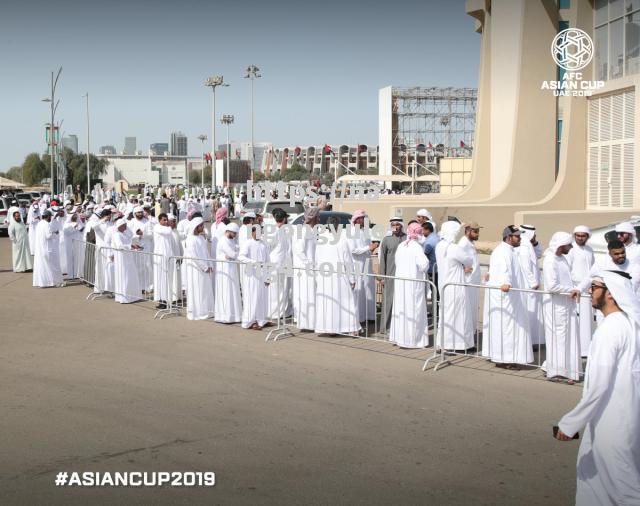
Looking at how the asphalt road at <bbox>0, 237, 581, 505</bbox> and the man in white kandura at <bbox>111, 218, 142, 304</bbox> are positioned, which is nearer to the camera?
the asphalt road at <bbox>0, 237, 581, 505</bbox>

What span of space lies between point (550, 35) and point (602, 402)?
22474 millimetres

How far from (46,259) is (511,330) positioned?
36.7ft

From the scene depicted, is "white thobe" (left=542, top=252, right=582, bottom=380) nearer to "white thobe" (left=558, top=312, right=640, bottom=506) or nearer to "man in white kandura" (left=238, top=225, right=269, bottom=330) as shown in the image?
"white thobe" (left=558, top=312, right=640, bottom=506)

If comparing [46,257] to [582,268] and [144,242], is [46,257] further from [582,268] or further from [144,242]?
[582,268]

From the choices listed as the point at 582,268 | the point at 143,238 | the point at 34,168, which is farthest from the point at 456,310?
the point at 34,168

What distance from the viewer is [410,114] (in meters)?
71.7

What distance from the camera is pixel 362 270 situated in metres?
11.7

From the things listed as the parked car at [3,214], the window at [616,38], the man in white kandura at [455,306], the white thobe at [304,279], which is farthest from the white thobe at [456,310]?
the parked car at [3,214]

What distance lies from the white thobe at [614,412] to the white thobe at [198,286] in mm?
8372

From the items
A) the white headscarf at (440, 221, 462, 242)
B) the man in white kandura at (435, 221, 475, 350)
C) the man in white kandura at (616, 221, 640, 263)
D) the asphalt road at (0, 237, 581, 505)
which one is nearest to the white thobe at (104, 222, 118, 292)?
the asphalt road at (0, 237, 581, 505)

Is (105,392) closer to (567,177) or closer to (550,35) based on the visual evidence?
(567,177)

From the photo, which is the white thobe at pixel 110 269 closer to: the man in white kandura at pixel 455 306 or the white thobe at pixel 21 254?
the white thobe at pixel 21 254

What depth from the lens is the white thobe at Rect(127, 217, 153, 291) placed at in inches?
551

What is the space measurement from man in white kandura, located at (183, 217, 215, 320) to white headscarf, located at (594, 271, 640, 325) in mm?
8318
